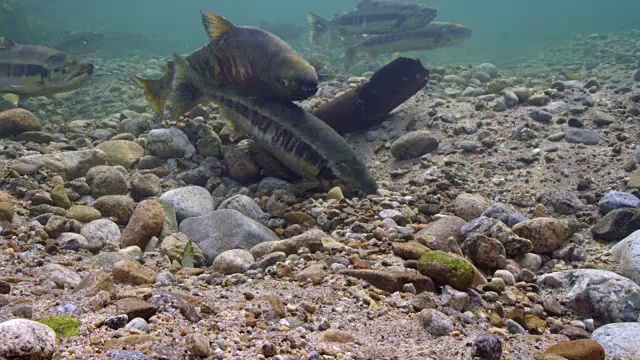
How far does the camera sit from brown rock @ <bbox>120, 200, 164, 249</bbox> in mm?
4237

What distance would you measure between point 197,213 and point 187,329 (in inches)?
111

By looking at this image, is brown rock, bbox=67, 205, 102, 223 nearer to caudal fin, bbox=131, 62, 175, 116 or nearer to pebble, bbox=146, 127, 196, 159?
pebble, bbox=146, 127, 196, 159

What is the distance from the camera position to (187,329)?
234 cm

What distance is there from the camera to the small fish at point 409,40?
13.7 meters

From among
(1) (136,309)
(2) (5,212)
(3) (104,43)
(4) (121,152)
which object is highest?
(1) (136,309)

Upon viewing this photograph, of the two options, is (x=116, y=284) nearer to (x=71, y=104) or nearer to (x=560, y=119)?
(x=560, y=119)

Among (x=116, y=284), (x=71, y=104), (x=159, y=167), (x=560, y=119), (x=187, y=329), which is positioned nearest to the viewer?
(x=187, y=329)

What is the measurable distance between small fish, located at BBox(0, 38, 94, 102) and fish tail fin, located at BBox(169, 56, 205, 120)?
2.44 meters

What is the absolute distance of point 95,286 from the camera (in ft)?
8.93

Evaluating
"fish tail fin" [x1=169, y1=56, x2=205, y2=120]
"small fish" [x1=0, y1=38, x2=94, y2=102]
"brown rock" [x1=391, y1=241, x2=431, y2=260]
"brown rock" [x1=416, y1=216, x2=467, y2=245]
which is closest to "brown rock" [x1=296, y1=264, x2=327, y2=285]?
"brown rock" [x1=391, y1=241, x2=431, y2=260]

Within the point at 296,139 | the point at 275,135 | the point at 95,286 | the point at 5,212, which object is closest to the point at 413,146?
the point at 296,139

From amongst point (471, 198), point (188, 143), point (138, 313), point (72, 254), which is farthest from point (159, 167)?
point (138, 313)

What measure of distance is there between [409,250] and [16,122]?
222 inches

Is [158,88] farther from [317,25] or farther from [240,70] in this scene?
[317,25]
